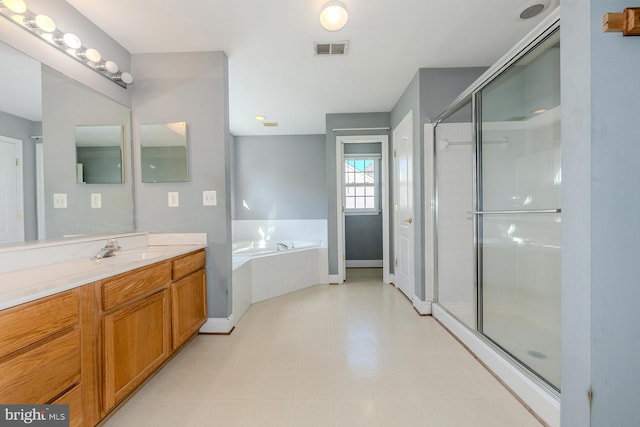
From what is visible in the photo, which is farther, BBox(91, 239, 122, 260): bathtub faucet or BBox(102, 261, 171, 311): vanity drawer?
BBox(91, 239, 122, 260): bathtub faucet

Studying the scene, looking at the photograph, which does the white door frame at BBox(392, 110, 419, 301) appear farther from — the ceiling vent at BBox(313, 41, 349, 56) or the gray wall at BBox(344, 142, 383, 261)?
the gray wall at BBox(344, 142, 383, 261)

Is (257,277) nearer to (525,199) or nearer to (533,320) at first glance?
(533,320)

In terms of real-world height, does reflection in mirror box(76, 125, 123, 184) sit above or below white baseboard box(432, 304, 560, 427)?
above

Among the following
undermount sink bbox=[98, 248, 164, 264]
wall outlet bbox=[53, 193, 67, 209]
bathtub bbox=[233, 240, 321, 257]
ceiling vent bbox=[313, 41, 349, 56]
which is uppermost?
ceiling vent bbox=[313, 41, 349, 56]

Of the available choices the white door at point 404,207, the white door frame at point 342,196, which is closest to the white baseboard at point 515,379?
the white door at point 404,207

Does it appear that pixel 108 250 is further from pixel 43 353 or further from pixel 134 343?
pixel 43 353

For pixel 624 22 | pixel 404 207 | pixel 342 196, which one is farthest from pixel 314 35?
pixel 342 196

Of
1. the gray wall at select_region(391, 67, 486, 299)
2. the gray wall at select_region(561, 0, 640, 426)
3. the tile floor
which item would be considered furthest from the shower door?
the gray wall at select_region(561, 0, 640, 426)

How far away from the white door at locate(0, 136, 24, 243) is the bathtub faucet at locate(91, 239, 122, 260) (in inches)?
14.7

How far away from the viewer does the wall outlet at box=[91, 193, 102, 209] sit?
6.58ft

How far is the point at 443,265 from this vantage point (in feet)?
9.12

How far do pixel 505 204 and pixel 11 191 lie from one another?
11.5 feet

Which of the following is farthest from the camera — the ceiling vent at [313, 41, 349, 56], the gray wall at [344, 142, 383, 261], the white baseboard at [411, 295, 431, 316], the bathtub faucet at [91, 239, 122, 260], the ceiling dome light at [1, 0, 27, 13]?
the gray wall at [344, 142, 383, 261]

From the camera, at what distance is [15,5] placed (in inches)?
57.8
